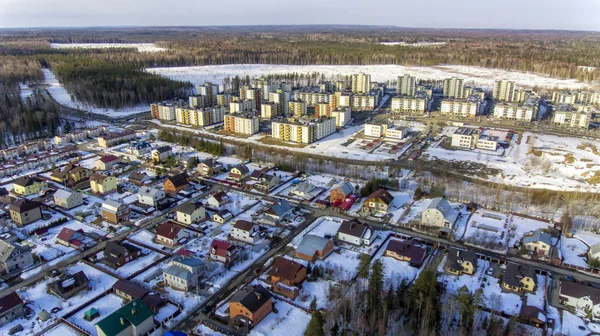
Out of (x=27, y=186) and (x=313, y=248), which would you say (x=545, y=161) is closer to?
(x=313, y=248)

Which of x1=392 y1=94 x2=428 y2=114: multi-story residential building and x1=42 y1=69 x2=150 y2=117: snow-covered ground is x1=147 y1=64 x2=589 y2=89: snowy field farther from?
x1=392 y1=94 x2=428 y2=114: multi-story residential building

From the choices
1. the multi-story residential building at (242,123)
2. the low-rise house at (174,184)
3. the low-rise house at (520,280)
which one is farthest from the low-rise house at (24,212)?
the low-rise house at (520,280)

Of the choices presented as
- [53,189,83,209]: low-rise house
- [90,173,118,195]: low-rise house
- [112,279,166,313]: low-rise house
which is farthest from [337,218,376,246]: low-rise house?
[53,189,83,209]: low-rise house

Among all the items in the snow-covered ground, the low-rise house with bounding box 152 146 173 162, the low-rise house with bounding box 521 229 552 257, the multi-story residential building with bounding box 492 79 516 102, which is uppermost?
the multi-story residential building with bounding box 492 79 516 102

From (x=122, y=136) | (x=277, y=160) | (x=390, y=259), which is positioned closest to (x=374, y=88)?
(x=277, y=160)

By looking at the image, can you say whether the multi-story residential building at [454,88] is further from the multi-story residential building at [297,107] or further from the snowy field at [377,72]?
the multi-story residential building at [297,107]

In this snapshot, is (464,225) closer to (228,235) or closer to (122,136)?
(228,235)

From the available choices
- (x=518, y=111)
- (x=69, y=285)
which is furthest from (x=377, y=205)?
(x=518, y=111)
